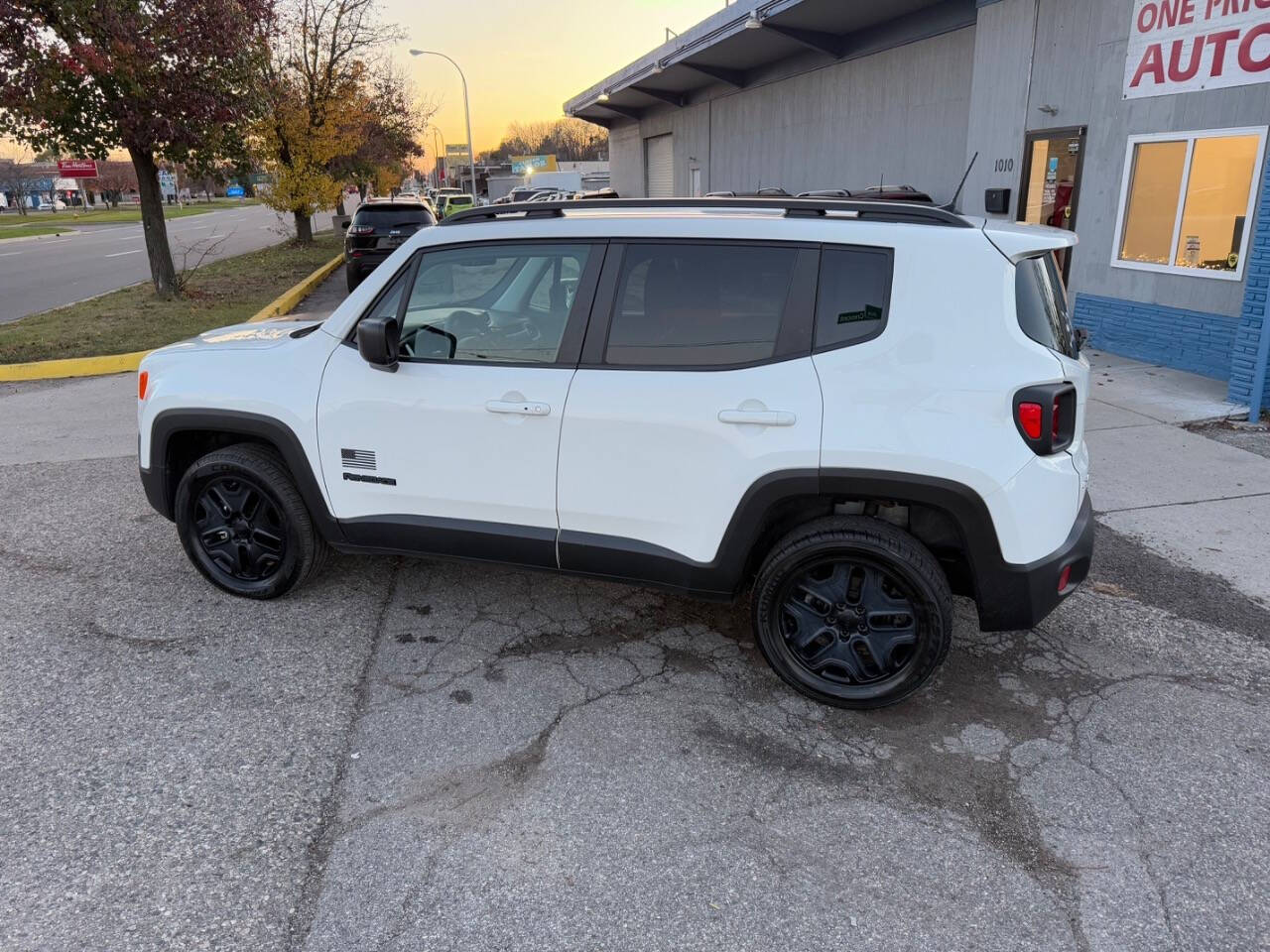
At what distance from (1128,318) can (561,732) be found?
340 inches

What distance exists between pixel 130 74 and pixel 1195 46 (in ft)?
39.6

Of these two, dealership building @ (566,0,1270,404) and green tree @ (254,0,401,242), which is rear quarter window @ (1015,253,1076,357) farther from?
green tree @ (254,0,401,242)

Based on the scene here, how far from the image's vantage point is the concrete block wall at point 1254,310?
6980 millimetres

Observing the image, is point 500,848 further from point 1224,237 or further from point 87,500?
point 1224,237

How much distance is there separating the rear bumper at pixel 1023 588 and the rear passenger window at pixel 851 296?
0.93m

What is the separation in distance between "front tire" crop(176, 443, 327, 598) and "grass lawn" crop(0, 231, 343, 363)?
740cm

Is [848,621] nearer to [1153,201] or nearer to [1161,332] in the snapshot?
[1161,332]

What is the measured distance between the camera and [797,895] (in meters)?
2.47

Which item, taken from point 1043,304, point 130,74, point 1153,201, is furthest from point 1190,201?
point 130,74

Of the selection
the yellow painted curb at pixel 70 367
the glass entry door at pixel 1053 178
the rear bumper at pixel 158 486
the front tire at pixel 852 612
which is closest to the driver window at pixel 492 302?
the front tire at pixel 852 612

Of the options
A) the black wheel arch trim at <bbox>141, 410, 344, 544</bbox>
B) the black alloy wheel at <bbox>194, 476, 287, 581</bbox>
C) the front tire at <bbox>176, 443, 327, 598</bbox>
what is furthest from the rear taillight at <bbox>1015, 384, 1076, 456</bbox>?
the black alloy wheel at <bbox>194, 476, 287, 581</bbox>

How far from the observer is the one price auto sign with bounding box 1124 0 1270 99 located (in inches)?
305

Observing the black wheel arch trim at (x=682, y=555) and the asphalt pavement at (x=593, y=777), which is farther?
the black wheel arch trim at (x=682, y=555)

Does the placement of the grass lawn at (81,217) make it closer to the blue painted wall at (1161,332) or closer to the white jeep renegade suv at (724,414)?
the blue painted wall at (1161,332)
